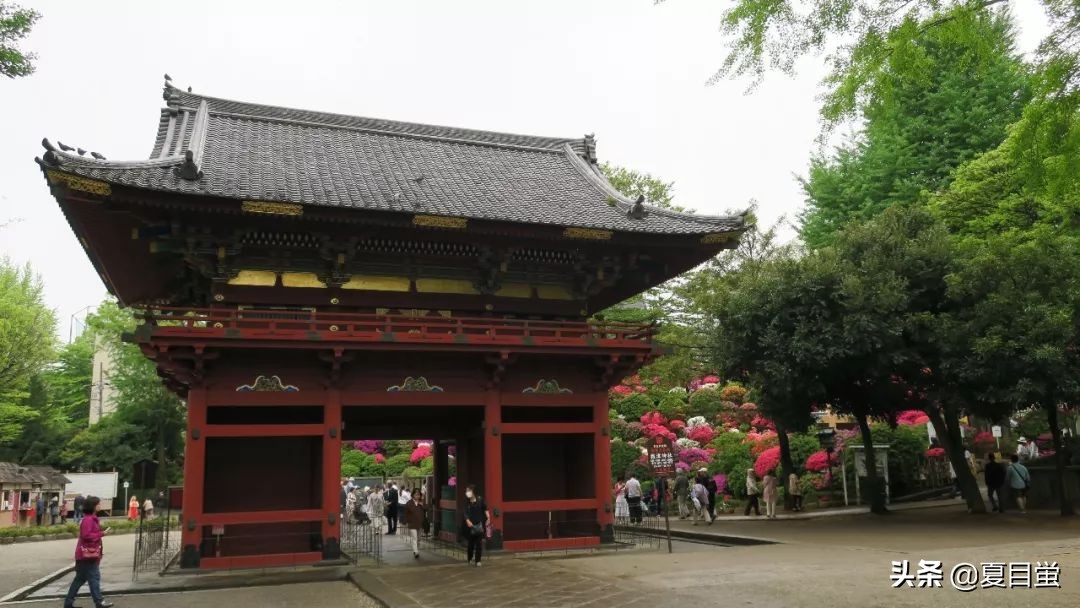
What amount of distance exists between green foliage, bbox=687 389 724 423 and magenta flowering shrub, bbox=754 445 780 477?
9303 mm

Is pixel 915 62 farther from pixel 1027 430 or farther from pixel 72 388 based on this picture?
pixel 72 388

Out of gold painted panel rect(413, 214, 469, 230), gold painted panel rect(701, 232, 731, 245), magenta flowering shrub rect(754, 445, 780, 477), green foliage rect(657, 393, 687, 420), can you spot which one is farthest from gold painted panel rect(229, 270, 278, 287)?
green foliage rect(657, 393, 687, 420)

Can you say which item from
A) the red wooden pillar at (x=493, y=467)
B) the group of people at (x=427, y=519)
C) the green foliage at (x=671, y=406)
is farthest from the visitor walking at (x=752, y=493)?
the red wooden pillar at (x=493, y=467)

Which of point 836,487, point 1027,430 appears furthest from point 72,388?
point 1027,430

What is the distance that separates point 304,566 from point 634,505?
11.7 metres

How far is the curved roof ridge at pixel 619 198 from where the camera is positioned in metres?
18.2

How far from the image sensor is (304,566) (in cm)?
1462

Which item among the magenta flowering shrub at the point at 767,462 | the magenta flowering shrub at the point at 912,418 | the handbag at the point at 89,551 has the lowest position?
the handbag at the point at 89,551

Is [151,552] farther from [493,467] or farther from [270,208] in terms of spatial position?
[270,208]

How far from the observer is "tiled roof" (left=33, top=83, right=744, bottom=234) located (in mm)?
14992

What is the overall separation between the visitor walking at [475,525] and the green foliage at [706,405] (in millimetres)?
22882

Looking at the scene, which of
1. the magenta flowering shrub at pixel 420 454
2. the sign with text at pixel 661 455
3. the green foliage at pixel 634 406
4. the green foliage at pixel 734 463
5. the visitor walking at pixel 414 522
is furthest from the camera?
the magenta flowering shrub at pixel 420 454

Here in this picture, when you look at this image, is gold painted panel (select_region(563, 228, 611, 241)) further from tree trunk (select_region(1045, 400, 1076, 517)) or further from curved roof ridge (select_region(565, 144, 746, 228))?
tree trunk (select_region(1045, 400, 1076, 517))

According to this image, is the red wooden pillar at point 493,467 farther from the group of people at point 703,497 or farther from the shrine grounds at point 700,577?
the group of people at point 703,497
